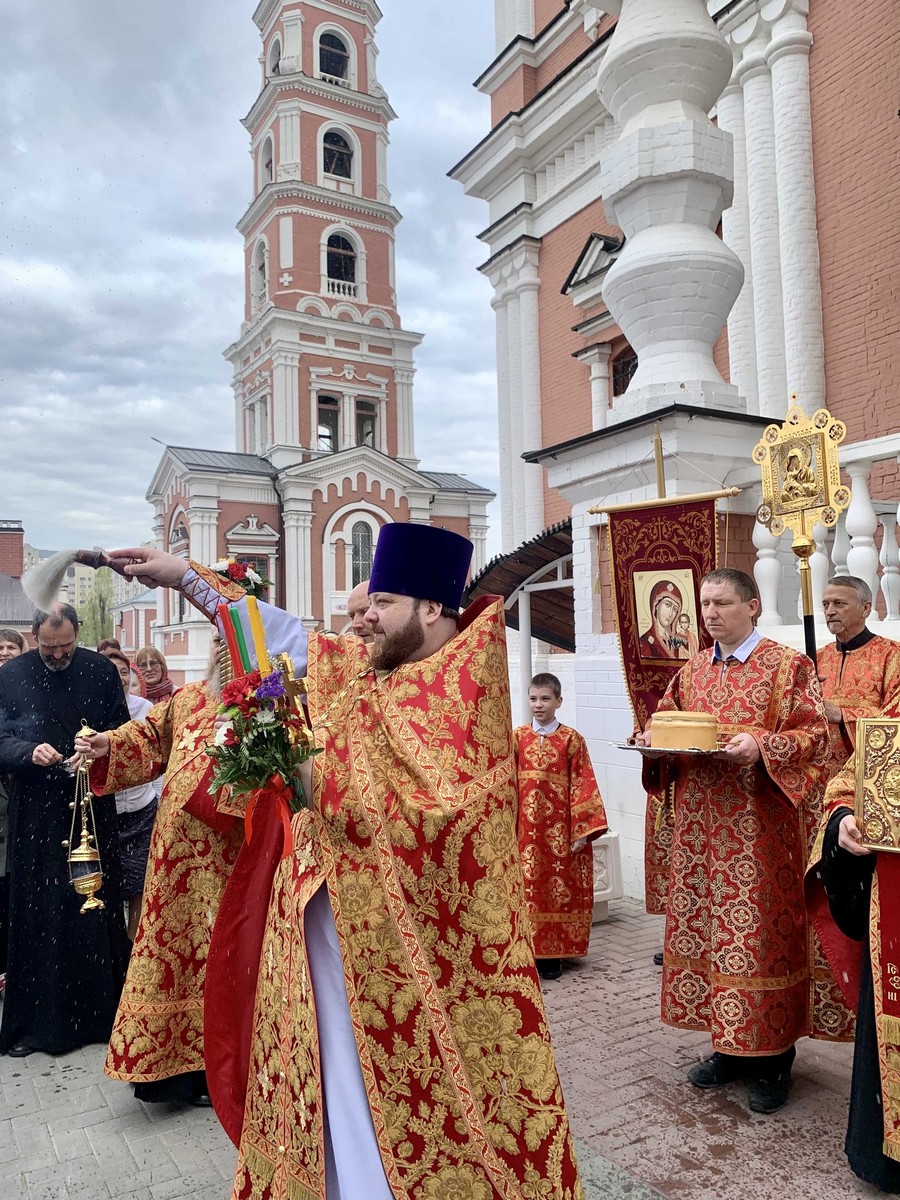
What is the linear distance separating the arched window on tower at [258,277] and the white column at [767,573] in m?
31.3

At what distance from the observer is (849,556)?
16.7 ft

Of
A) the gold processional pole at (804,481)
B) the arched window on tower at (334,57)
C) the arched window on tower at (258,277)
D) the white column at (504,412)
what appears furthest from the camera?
the arched window on tower at (334,57)

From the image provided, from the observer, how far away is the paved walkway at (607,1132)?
292cm

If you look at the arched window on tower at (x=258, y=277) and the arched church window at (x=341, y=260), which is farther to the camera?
the arched church window at (x=341, y=260)

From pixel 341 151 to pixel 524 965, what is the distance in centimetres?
3710

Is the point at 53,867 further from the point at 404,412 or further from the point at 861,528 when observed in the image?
the point at 404,412

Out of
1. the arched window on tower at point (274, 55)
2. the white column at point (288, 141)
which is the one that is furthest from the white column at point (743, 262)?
the arched window on tower at point (274, 55)

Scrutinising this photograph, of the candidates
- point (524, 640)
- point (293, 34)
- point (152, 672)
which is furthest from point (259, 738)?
point (293, 34)

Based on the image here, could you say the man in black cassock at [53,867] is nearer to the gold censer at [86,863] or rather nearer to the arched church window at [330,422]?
the gold censer at [86,863]

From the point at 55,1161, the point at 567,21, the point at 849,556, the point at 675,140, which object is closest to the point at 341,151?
the point at 567,21

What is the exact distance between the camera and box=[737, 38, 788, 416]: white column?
951cm

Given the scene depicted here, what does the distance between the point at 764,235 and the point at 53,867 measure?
357 inches

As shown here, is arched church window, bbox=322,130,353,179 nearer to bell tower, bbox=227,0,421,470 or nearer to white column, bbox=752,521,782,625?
bell tower, bbox=227,0,421,470

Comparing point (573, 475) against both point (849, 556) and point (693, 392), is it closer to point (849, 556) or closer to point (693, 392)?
point (693, 392)
